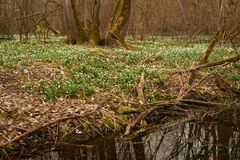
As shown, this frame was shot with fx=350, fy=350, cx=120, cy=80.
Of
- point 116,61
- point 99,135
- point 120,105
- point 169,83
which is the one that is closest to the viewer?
point 99,135

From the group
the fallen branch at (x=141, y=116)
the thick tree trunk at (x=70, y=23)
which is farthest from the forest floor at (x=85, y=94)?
the thick tree trunk at (x=70, y=23)

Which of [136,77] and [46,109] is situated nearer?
[46,109]

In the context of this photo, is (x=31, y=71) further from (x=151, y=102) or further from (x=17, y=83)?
(x=151, y=102)

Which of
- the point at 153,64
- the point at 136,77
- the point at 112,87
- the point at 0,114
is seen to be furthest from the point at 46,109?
the point at 153,64

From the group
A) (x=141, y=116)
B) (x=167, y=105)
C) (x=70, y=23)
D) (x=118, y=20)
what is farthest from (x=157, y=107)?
(x=70, y=23)

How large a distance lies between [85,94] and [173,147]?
3.93 metres

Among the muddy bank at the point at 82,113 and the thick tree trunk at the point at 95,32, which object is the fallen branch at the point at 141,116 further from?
the thick tree trunk at the point at 95,32

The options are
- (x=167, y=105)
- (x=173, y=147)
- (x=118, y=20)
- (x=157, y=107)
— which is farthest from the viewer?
(x=118, y=20)

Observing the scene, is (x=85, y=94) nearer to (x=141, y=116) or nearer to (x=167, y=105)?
(x=141, y=116)

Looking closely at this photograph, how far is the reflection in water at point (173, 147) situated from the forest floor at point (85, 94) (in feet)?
2.22

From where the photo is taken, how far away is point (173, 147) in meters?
8.07

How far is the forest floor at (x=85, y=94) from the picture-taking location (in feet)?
29.6

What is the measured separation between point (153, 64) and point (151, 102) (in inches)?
213

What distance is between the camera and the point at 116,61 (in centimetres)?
1543
